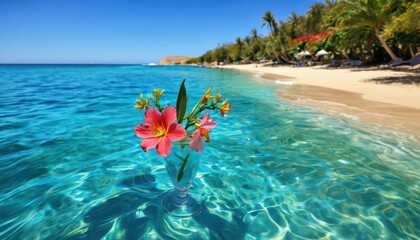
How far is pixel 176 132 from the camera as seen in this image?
4.50ft

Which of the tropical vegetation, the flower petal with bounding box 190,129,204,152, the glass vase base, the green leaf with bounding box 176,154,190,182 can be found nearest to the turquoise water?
the glass vase base

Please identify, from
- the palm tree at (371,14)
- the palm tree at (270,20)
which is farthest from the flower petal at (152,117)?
the palm tree at (270,20)

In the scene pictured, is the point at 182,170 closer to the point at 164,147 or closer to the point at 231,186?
Result: the point at 164,147

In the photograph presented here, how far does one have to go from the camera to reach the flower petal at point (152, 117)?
1.38 metres

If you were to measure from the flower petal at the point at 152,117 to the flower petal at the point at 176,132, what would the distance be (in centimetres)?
10

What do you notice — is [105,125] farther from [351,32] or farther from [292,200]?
[351,32]

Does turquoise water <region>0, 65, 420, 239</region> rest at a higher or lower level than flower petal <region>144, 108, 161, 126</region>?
lower

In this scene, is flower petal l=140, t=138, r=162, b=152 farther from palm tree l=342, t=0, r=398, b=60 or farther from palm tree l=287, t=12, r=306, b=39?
palm tree l=287, t=12, r=306, b=39

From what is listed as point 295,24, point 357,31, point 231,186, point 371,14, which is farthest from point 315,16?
point 231,186

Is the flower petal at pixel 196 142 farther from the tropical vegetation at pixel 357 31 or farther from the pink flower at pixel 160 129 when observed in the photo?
the tropical vegetation at pixel 357 31

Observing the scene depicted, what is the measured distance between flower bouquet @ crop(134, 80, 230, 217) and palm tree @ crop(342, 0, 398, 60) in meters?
19.2

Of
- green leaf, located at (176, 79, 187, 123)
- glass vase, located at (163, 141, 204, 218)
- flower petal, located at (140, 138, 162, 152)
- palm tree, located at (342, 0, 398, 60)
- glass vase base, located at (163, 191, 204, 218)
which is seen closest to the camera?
flower petal, located at (140, 138, 162, 152)

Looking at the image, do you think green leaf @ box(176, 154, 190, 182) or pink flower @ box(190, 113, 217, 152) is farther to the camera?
green leaf @ box(176, 154, 190, 182)

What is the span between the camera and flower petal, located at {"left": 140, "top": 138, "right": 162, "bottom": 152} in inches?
51.3
